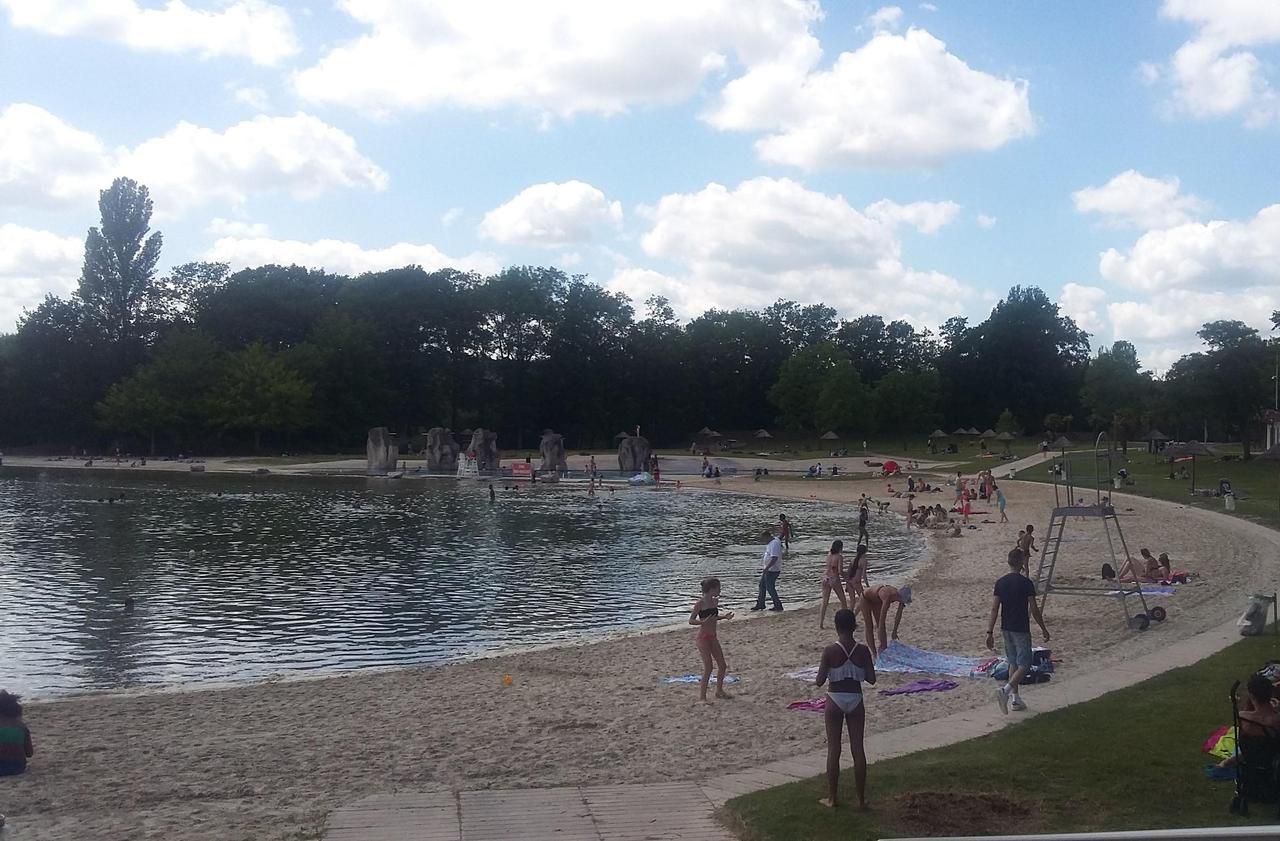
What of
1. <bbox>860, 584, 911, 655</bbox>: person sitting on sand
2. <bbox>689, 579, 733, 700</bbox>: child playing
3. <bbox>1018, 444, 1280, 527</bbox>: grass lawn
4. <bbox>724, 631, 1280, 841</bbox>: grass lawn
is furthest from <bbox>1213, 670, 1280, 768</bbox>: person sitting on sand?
<bbox>1018, 444, 1280, 527</bbox>: grass lawn

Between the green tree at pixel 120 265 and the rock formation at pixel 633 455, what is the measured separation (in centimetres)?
5268

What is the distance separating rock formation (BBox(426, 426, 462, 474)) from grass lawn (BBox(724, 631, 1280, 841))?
73137 mm

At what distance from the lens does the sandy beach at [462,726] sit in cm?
1051

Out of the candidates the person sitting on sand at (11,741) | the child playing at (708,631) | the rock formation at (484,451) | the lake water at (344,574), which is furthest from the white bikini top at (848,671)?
the rock formation at (484,451)

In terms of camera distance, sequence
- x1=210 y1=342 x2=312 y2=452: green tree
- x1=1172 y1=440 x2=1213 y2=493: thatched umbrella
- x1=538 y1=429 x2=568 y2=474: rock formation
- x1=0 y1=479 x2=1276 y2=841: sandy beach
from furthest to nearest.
Result: 1. x1=210 y1=342 x2=312 y2=452: green tree
2. x1=538 y1=429 x2=568 y2=474: rock formation
3. x1=1172 y1=440 x2=1213 y2=493: thatched umbrella
4. x1=0 y1=479 x2=1276 y2=841: sandy beach

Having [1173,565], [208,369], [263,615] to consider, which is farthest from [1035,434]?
[263,615]

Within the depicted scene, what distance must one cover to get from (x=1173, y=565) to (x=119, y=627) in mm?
24317

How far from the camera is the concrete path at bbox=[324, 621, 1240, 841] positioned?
29.2 feet

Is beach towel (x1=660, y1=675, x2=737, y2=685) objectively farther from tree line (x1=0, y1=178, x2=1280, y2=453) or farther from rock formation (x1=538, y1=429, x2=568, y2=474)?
tree line (x1=0, y1=178, x2=1280, y2=453)

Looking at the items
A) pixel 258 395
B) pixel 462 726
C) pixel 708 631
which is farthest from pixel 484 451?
pixel 462 726

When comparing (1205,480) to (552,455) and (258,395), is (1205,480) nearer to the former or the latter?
(552,455)

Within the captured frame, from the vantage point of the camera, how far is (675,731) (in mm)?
12891

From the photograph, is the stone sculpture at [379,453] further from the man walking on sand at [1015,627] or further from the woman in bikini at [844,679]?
the woman in bikini at [844,679]

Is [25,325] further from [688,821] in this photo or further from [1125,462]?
[688,821]
